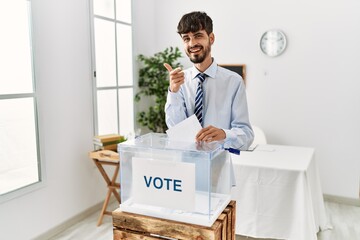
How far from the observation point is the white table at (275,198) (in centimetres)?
264

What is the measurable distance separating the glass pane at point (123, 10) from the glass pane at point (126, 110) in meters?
0.83

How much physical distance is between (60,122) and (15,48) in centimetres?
75

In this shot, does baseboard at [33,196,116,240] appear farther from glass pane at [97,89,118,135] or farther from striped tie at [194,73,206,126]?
striped tie at [194,73,206,126]

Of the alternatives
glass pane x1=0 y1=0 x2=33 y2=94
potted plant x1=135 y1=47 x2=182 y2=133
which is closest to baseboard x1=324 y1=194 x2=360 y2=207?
potted plant x1=135 y1=47 x2=182 y2=133

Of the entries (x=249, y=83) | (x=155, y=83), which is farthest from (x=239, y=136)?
(x=155, y=83)

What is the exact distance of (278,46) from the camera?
13.0ft

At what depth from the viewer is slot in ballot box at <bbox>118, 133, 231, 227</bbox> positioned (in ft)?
3.92

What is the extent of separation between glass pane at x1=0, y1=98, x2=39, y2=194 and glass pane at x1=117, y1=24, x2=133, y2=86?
1389mm

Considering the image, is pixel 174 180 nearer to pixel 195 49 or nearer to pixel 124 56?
pixel 195 49

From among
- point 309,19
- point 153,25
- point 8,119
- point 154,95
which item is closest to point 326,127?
point 309,19

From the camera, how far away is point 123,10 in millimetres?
4012

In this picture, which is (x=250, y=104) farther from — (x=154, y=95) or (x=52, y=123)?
(x=52, y=123)

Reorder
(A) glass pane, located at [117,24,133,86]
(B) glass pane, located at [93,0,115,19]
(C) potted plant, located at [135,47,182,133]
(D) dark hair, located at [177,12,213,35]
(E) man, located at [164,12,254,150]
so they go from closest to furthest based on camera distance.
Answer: (D) dark hair, located at [177,12,213,35]
(E) man, located at [164,12,254,150]
(B) glass pane, located at [93,0,115,19]
(A) glass pane, located at [117,24,133,86]
(C) potted plant, located at [135,47,182,133]

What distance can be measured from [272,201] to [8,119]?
217 centimetres
